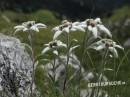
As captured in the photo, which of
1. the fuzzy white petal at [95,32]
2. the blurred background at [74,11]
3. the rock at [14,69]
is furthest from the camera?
the blurred background at [74,11]

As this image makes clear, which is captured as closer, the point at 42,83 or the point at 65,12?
the point at 42,83

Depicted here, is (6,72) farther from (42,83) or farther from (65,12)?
(65,12)

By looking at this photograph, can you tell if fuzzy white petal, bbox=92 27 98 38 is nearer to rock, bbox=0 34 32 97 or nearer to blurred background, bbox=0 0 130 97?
rock, bbox=0 34 32 97

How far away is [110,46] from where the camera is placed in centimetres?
452

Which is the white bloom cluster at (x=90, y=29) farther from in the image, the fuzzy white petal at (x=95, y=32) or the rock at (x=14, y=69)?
the rock at (x=14, y=69)

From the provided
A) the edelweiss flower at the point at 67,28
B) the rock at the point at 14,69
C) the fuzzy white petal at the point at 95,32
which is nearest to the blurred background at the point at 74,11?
the rock at the point at 14,69

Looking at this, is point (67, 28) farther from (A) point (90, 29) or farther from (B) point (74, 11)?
(B) point (74, 11)

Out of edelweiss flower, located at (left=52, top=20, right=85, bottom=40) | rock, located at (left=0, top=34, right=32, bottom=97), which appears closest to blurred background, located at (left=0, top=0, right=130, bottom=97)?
rock, located at (left=0, top=34, right=32, bottom=97)

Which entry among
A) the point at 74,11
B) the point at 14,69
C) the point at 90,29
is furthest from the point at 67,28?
the point at 74,11

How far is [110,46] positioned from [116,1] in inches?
647

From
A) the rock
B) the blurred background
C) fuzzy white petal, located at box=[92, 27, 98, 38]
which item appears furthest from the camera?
the blurred background

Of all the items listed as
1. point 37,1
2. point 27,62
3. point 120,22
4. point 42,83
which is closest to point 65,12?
point 37,1

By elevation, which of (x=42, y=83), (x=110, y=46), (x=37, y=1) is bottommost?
(x=42, y=83)

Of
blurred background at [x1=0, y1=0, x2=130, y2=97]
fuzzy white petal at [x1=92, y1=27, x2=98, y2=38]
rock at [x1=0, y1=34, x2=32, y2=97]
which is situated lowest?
rock at [x1=0, y1=34, x2=32, y2=97]
